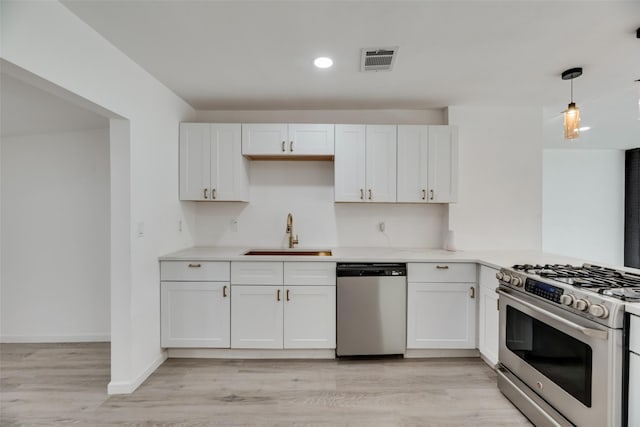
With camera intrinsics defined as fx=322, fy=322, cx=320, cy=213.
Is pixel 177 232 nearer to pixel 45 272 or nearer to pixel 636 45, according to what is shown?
pixel 45 272

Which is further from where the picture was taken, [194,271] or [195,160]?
[195,160]

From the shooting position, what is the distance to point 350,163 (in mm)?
3197

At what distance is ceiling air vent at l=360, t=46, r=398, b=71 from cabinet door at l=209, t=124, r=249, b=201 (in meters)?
1.45

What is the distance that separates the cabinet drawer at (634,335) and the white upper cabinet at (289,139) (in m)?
2.43

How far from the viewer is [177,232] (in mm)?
3139

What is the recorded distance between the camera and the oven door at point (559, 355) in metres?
1.56

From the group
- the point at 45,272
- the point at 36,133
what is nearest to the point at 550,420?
the point at 45,272

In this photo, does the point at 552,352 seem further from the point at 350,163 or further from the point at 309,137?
the point at 309,137

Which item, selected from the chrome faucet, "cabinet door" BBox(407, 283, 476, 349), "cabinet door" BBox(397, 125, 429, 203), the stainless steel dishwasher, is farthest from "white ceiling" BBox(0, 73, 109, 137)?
"cabinet door" BBox(407, 283, 476, 349)

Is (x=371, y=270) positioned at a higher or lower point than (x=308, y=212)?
lower

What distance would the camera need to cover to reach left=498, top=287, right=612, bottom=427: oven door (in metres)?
1.56

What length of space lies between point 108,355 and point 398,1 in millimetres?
3626

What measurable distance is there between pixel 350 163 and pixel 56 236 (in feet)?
10.1

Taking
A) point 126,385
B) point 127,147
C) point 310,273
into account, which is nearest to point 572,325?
point 310,273
